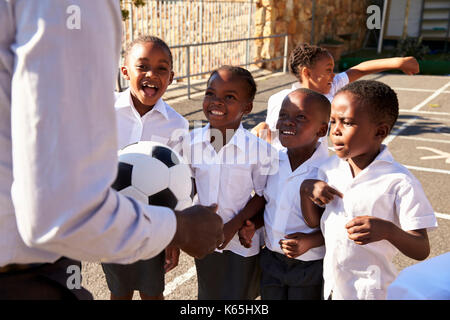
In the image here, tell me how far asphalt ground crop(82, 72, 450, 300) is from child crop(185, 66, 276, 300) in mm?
729

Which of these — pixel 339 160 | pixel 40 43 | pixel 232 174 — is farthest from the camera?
pixel 232 174

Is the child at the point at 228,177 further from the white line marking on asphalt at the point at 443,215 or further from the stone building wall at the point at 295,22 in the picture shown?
the stone building wall at the point at 295,22

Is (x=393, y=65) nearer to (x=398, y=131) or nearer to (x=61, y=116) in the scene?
(x=61, y=116)

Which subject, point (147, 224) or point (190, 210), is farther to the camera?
point (190, 210)

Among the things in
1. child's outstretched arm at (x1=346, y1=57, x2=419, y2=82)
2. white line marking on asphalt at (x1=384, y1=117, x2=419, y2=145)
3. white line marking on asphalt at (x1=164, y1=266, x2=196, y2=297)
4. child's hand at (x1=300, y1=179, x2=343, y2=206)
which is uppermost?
child's outstretched arm at (x1=346, y1=57, x2=419, y2=82)

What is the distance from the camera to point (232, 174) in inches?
90.0

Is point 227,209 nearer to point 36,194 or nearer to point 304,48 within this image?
point 36,194

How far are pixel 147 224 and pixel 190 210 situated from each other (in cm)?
25

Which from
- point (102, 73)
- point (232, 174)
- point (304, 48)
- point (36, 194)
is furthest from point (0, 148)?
point (304, 48)

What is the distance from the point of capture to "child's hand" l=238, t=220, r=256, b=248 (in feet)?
7.25

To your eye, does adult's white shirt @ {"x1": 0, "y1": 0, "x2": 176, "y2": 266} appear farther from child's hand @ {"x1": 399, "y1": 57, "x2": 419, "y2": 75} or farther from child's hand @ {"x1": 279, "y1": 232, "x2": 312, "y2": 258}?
child's hand @ {"x1": 399, "y1": 57, "x2": 419, "y2": 75}

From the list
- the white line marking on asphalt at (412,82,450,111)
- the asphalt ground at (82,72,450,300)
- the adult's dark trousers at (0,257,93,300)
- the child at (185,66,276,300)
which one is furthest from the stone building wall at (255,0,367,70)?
the adult's dark trousers at (0,257,93,300)

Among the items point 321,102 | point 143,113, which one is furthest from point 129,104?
point 321,102

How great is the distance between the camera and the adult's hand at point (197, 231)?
4.03 ft
